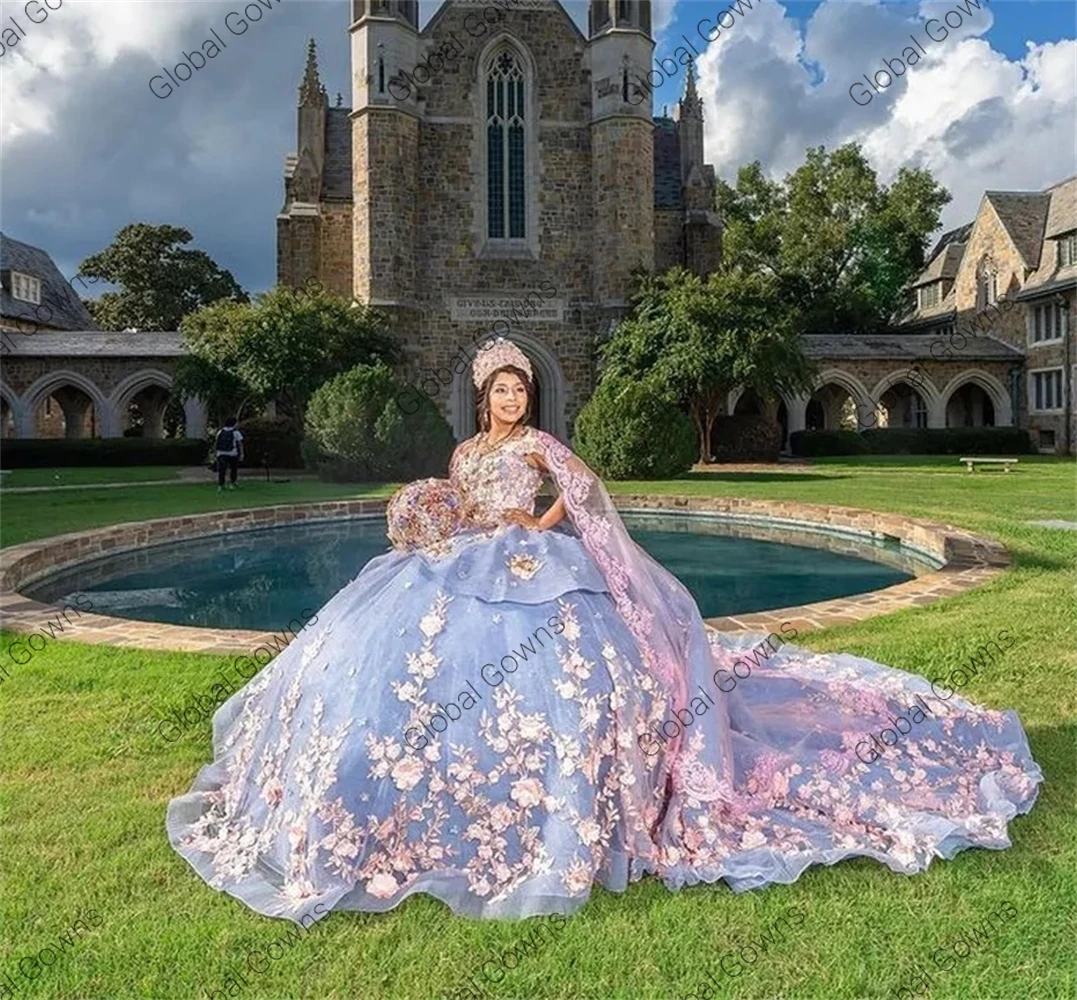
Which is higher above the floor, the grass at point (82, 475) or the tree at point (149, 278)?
the tree at point (149, 278)

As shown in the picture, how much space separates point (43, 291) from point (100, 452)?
54.1 ft

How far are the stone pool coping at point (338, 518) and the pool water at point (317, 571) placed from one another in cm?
25

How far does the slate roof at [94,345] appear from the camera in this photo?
1051 inches

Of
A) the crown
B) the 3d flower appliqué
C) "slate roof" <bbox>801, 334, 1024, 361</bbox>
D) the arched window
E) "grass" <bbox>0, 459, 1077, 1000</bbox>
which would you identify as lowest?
"grass" <bbox>0, 459, 1077, 1000</bbox>

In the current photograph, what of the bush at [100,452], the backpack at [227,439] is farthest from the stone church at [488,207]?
the backpack at [227,439]

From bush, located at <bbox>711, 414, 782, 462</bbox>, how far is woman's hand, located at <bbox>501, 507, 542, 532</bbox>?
21.9 metres

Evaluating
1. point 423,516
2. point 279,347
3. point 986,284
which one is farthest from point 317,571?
point 986,284

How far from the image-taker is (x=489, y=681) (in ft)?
9.89

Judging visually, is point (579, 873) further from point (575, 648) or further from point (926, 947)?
point (926, 947)

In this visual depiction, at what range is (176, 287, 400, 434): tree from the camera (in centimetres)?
2061

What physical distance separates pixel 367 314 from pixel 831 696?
19.9m

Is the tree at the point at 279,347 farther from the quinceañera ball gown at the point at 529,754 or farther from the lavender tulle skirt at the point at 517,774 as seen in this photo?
the lavender tulle skirt at the point at 517,774

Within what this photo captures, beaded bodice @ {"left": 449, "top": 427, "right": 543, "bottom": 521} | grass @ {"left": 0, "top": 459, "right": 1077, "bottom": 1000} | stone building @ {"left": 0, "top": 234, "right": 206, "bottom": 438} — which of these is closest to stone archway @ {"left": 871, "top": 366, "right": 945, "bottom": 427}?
stone building @ {"left": 0, "top": 234, "right": 206, "bottom": 438}

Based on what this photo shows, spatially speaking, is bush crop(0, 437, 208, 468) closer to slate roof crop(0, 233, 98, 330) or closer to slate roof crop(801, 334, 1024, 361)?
slate roof crop(0, 233, 98, 330)
